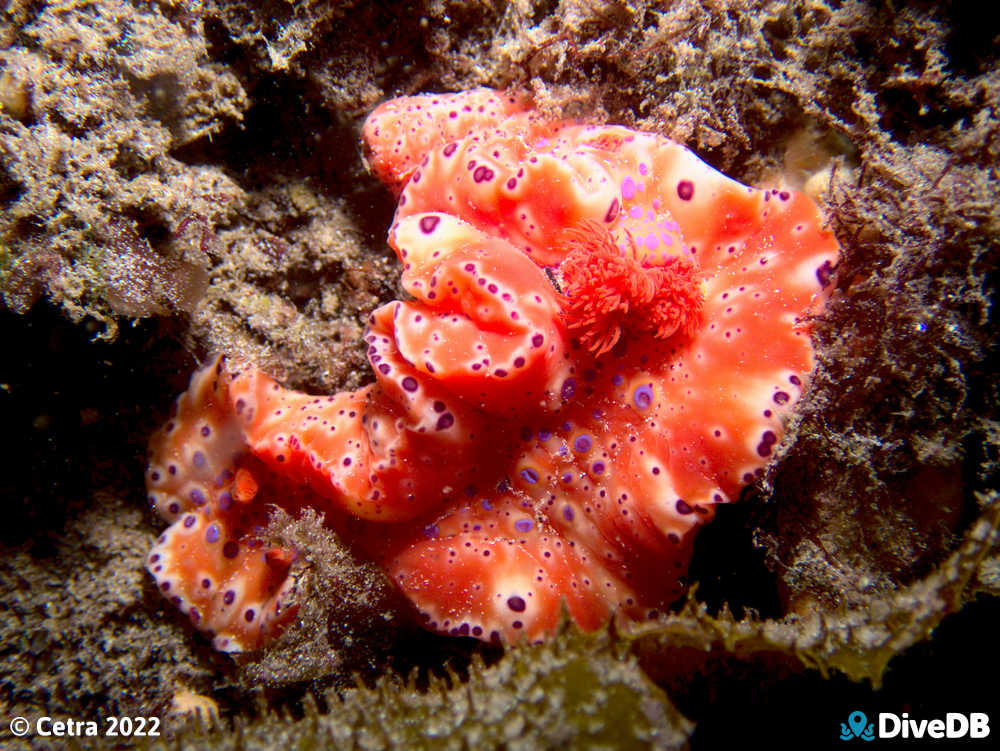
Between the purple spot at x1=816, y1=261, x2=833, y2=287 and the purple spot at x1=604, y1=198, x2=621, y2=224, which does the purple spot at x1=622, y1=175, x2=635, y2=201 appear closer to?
the purple spot at x1=604, y1=198, x2=621, y2=224

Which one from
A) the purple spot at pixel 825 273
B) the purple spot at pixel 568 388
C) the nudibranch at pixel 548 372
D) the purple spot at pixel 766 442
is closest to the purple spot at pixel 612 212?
the nudibranch at pixel 548 372

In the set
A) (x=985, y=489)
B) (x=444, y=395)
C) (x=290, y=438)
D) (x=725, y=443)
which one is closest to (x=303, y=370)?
(x=290, y=438)

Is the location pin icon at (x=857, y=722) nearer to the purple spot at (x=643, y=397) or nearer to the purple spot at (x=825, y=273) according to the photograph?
the purple spot at (x=643, y=397)

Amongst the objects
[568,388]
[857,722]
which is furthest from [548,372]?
[857,722]

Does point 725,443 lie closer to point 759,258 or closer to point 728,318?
point 728,318

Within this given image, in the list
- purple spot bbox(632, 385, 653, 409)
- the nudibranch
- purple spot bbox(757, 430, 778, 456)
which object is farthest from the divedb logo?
purple spot bbox(632, 385, 653, 409)

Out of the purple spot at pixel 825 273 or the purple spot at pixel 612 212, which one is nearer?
the purple spot at pixel 825 273
